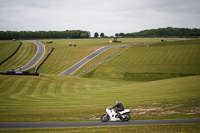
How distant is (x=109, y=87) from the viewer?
41.8 metres

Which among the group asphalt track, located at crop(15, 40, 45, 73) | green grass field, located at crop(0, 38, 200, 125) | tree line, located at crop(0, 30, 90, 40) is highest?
tree line, located at crop(0, 30, 90, 40)

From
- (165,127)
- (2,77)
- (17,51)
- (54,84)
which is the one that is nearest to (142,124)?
(165,127)

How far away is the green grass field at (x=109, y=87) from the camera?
70.4ft

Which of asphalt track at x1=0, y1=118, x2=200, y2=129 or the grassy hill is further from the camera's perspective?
the grassy hill

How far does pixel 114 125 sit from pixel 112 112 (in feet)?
4.39

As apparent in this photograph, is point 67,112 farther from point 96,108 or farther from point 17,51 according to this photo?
point 17,51

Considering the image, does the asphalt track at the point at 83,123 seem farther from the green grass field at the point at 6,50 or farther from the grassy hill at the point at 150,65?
the green grass field at the point at 6,50

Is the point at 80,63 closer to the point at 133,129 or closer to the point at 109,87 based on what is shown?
the point at 109,87

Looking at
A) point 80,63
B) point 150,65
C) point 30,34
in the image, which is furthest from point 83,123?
point 30,34

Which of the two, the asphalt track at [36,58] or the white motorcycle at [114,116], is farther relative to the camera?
the asphalt track at [36,58]

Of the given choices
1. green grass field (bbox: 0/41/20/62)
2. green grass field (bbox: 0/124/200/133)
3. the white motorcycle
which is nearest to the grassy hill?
the white motorcycle

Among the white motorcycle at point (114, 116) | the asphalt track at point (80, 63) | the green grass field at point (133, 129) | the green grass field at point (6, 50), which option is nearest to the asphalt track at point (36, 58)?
the green grass field at point (6, 50)

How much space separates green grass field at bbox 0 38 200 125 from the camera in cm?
2145

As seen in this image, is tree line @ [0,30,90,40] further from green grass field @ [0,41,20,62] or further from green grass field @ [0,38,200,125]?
green grass field @ [0,38,200,125]
